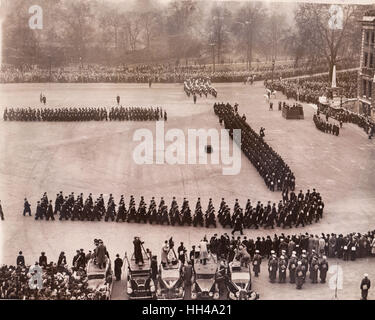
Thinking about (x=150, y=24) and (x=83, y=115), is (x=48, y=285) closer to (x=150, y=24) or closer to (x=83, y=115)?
(x=83, y=115)

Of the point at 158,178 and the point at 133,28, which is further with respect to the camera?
the point at 133,28

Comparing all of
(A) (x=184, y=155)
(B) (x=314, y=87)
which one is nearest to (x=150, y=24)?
(B) (x=314, y=87)

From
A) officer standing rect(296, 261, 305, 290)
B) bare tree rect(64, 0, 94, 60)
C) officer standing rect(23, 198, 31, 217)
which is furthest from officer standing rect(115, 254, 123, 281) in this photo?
bare tree rect(64, 0, 94, 60)

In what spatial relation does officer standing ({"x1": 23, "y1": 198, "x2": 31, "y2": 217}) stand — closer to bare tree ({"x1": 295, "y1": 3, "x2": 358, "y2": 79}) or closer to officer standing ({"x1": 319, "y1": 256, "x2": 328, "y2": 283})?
officer standing ({"x1": 319, "y1": 256, "x2": 328, "y2": 283})
